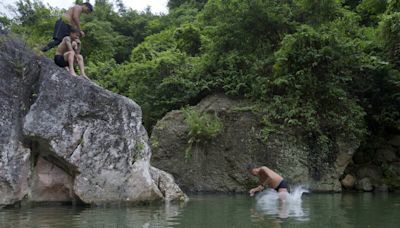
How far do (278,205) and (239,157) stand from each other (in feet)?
17.6

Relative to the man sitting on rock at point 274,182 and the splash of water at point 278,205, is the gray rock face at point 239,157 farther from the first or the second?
the man sitting on rock at point 274,182

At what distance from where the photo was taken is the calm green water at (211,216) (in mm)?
7555

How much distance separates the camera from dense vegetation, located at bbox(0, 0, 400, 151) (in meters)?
16.6

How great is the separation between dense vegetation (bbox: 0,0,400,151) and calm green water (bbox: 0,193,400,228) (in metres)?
6.14

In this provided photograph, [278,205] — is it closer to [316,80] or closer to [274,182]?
[274,182]

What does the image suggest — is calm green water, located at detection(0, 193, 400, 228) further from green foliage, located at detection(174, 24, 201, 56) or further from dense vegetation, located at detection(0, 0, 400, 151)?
green foliage, located at detection(174, 24, 201, 56)

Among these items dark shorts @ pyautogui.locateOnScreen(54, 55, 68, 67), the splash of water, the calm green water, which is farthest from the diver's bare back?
dark shorts @ pyautogui.locateOnScreen(54, 55, 68, 67)

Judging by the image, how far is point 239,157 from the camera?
15844mm

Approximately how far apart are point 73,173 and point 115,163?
3.57 feet

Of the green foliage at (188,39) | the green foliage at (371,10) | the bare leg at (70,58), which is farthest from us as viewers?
the green foliage at (371,10)

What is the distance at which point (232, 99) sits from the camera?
17.9 metres

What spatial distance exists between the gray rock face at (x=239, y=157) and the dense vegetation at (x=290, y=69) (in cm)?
53

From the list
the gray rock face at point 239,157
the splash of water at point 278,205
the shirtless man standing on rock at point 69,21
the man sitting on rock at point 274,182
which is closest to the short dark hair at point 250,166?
the gray rock face at point 239,157

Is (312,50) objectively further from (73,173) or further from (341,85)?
(73,173)
